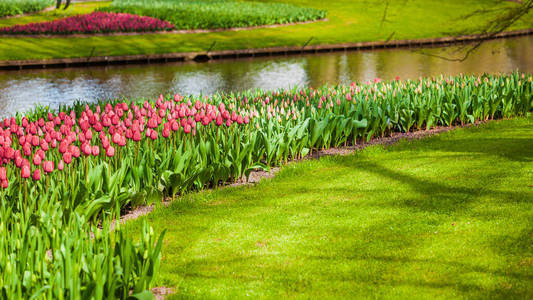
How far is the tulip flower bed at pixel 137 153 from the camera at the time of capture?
4.63m

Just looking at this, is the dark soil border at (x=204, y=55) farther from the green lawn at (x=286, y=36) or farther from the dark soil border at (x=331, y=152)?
the dark soil border at (x=331, y=152)

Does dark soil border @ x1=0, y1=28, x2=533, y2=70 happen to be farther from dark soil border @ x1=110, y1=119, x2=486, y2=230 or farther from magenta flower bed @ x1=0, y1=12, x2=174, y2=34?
dark soil border @ x1=110, y1=119, x2=486, y2=230

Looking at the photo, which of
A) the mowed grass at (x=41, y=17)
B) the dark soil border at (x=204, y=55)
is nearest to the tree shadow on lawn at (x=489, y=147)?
the dark soil border at (x=204, y=55)

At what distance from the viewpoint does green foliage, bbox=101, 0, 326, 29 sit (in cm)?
3691

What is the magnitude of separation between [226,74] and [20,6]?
26980mm

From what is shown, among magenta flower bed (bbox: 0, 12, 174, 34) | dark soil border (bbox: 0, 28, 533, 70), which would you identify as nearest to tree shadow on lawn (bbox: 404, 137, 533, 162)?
dark soil border (bbox: 0, 28, 533, 70)

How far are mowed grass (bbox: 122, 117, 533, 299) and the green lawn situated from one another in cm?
1177

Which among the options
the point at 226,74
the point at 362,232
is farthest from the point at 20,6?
the point at 362,232

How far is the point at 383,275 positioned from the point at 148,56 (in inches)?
936

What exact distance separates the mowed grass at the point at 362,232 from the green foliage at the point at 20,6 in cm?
3855

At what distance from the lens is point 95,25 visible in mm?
33500

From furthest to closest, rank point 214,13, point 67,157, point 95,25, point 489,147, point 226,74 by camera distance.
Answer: point 214,13 → point 95,25 → point 226,74 → point 489,147 → point 67,157

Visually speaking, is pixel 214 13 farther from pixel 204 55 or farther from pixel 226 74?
pixel 226 74

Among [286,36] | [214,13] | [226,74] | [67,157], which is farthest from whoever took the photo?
[214,13]
